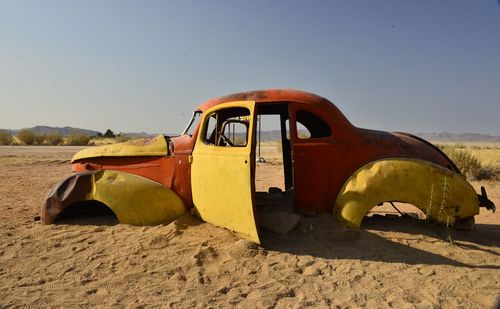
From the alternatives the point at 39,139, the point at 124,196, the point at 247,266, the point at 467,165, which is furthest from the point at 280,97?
the point at 39,139

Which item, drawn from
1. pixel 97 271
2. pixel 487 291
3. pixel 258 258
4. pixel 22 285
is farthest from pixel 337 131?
pixel 22 285

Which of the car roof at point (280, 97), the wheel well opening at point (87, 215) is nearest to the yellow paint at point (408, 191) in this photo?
the car roof at point (280, 97)

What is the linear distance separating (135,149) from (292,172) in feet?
7.39

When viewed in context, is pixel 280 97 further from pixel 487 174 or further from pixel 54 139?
pixel 54 139

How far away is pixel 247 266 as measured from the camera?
4309 mm

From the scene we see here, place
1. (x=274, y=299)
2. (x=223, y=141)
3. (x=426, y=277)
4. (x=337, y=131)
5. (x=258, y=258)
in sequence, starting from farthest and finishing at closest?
(x=223, y=141)
(x=337, y=131)
(x=258, y=258)
(x=426, y=277)
(x=274, y=299)

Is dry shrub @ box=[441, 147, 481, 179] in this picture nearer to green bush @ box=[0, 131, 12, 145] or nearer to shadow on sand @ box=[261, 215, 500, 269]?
shadow on sand @ box=[261, 215, 500, 269]

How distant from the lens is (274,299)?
3.63 meters

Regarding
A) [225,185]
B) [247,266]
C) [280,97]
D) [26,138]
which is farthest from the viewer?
[26,138]

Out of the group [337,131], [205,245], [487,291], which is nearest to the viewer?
[487,291]

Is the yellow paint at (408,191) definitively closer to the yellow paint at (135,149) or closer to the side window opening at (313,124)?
the side window opening at (313,124)

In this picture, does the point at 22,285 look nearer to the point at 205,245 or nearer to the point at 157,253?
the point at 157,253

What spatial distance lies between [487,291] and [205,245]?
2.95 meters

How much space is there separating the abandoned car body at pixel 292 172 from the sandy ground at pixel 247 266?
249 mm
